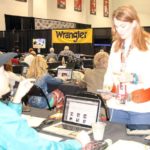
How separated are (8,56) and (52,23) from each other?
608 inches

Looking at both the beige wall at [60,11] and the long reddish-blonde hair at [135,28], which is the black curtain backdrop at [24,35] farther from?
the long reddish-blonde hair at [135,28]

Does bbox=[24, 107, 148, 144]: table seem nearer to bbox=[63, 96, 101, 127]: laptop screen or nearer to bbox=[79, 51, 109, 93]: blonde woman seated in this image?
bbox=[63, 96, 101, 127]: laptop screen

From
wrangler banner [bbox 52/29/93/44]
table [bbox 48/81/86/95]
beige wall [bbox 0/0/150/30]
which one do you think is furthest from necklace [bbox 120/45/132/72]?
beige wall [bbox 0/0/150/30]

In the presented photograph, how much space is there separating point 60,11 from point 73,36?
17.1 feet

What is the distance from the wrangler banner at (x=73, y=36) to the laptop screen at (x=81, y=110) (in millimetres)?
9836

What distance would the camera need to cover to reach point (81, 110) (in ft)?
7.29

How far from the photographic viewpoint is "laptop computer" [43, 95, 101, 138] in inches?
83.7

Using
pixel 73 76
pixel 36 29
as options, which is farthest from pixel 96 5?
pixel 73 76

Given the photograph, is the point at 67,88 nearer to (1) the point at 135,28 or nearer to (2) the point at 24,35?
(1) the point at 135,28

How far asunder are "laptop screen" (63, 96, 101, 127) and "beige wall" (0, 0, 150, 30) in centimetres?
1292

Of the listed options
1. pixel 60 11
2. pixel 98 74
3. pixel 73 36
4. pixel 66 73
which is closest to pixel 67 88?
pixel 98 74

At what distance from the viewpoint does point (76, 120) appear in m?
2.23

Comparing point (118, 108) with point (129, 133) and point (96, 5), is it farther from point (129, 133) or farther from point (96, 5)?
point (96, 5)

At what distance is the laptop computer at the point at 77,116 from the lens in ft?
6.97
